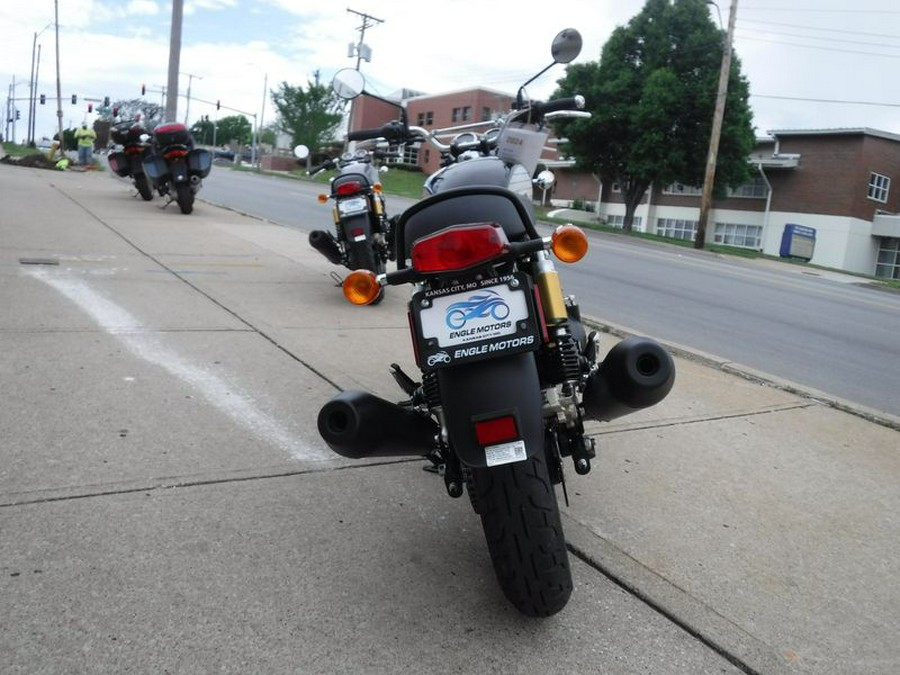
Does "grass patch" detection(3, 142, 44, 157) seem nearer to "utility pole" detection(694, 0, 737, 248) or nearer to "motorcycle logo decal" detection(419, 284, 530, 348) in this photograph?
"utility pole" detection(694, 0, 737, 248)

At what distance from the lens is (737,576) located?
301cm

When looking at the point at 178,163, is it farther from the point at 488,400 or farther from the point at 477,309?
the point at 488,400

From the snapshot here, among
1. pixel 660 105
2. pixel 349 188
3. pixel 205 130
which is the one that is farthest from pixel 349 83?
pixel 205 130

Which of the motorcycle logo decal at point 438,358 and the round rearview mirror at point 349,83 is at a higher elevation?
the round rearview mirror at point 349,83

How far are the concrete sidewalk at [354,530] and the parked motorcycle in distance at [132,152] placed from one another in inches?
381

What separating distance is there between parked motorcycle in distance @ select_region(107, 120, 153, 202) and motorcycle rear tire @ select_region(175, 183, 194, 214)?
1793mm

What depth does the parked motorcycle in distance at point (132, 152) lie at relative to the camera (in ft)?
47.7

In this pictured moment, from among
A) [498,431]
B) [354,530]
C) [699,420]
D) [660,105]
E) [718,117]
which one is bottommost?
[354,530]

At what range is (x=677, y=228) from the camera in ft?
152

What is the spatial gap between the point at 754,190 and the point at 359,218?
3991cm

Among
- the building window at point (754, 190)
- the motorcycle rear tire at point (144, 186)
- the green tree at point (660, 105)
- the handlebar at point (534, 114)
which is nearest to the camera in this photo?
the handlebar at point (534, 114)

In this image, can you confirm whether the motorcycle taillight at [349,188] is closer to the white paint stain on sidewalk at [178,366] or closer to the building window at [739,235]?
the white paint stain on sidewalk at [178,366]

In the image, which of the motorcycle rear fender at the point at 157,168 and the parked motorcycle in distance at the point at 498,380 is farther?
the motorcycle rear fender at the point at 157,168

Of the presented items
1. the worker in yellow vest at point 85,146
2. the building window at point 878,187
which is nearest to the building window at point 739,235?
the building window at point 878,187
